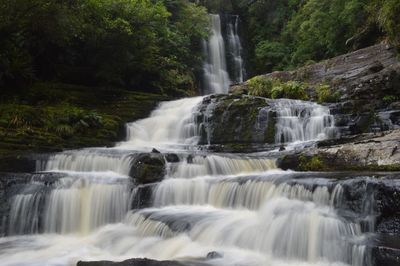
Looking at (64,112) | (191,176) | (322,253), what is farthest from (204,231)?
(64,112)

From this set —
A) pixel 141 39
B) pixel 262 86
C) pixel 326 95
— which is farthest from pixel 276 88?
pixel 141 39

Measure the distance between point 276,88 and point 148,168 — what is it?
9535mm

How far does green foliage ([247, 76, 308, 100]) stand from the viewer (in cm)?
1802

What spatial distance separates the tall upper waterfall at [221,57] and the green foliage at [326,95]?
9386mm

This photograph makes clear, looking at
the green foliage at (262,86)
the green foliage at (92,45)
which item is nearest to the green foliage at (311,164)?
the green foliage at (262,86)

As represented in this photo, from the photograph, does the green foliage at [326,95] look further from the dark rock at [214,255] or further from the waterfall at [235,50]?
the dark rock at [214,255]

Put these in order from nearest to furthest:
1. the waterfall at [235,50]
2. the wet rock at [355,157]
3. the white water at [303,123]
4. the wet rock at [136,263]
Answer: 1. the wet rock at [136,263]
2. the wet rock at [355,157]
3. the white water at [303,123]
4. the waterfall at [235,50]

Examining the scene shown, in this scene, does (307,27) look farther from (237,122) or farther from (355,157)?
(355,157)

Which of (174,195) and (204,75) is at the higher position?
(204,75)

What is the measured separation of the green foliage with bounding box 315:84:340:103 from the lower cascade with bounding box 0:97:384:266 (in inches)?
256

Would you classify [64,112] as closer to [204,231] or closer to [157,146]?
[157,146]

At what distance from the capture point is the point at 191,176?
10.7 meters

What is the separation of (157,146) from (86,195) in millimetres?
5316

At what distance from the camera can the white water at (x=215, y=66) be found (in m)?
26.2
